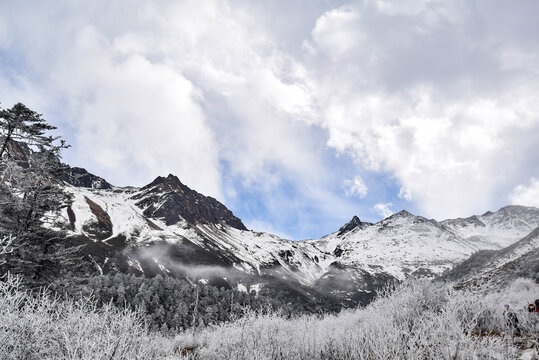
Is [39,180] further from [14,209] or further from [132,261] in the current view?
[132,261]

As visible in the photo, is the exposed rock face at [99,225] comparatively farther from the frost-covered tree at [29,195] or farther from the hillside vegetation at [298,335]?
the hillside vegetation at [298,335]

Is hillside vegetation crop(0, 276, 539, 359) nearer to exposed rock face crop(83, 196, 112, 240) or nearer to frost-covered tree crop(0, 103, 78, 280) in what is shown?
frost-covered tree crop(0, 103, 78, 280)

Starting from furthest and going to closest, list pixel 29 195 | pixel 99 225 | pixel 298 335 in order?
pixel 99 225
pixel 29 195
pixel 298 335

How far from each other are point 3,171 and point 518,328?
25.2m

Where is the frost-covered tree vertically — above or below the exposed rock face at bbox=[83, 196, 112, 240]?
below

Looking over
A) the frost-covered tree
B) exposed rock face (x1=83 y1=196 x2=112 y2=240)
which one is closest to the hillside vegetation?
the frost-covered tree

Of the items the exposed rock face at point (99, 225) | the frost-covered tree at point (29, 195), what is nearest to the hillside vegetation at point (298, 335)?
the frost-covered tree at point (29, 195)

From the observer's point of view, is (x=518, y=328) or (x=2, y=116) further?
(x=2, y=116)

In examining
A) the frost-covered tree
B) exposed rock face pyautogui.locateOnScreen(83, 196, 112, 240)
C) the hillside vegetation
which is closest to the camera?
the hillside vegetation

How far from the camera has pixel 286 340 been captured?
12688mm

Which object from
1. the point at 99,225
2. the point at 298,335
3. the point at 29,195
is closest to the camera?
the point at 298,335

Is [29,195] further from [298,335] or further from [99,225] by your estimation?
[99,225]

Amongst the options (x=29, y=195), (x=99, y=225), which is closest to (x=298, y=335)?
(x=29, y=195)

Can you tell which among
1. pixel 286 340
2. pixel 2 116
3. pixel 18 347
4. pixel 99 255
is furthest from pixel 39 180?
pixel 99 255
